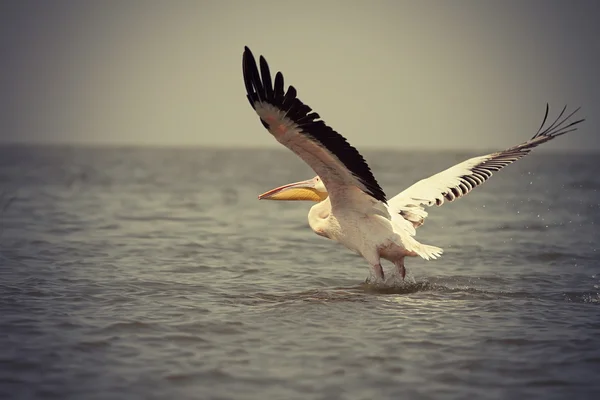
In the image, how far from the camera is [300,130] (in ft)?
22.8

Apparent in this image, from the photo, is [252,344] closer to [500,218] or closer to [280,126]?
[280,126]

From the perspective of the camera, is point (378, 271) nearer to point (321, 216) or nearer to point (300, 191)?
point (321, 216)

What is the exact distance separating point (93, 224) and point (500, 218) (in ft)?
26.7

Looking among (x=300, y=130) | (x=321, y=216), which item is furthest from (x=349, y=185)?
(x=300, y=130)

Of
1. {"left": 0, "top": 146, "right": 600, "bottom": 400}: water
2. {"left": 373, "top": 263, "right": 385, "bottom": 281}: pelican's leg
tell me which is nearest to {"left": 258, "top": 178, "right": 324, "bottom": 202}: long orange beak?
{"left": 0, "top": 146, "right": 600, "bottom": 400}: water

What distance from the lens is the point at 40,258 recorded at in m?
10.5

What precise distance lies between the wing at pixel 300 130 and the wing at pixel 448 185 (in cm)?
158

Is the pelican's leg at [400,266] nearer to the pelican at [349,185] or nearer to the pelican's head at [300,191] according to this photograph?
the pelican at [349,185]

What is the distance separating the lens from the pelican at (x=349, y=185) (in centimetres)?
674

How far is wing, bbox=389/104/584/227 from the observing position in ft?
30.8

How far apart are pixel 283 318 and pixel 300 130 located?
1.59 m

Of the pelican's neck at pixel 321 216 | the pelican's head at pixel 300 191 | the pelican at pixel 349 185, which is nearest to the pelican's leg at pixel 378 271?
the pelican at pixel 349 185

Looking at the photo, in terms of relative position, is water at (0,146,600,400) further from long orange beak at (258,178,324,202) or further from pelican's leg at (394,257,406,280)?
long orange beak at (258,178,324,202)

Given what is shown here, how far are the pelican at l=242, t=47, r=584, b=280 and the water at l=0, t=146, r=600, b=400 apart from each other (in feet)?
1.60
